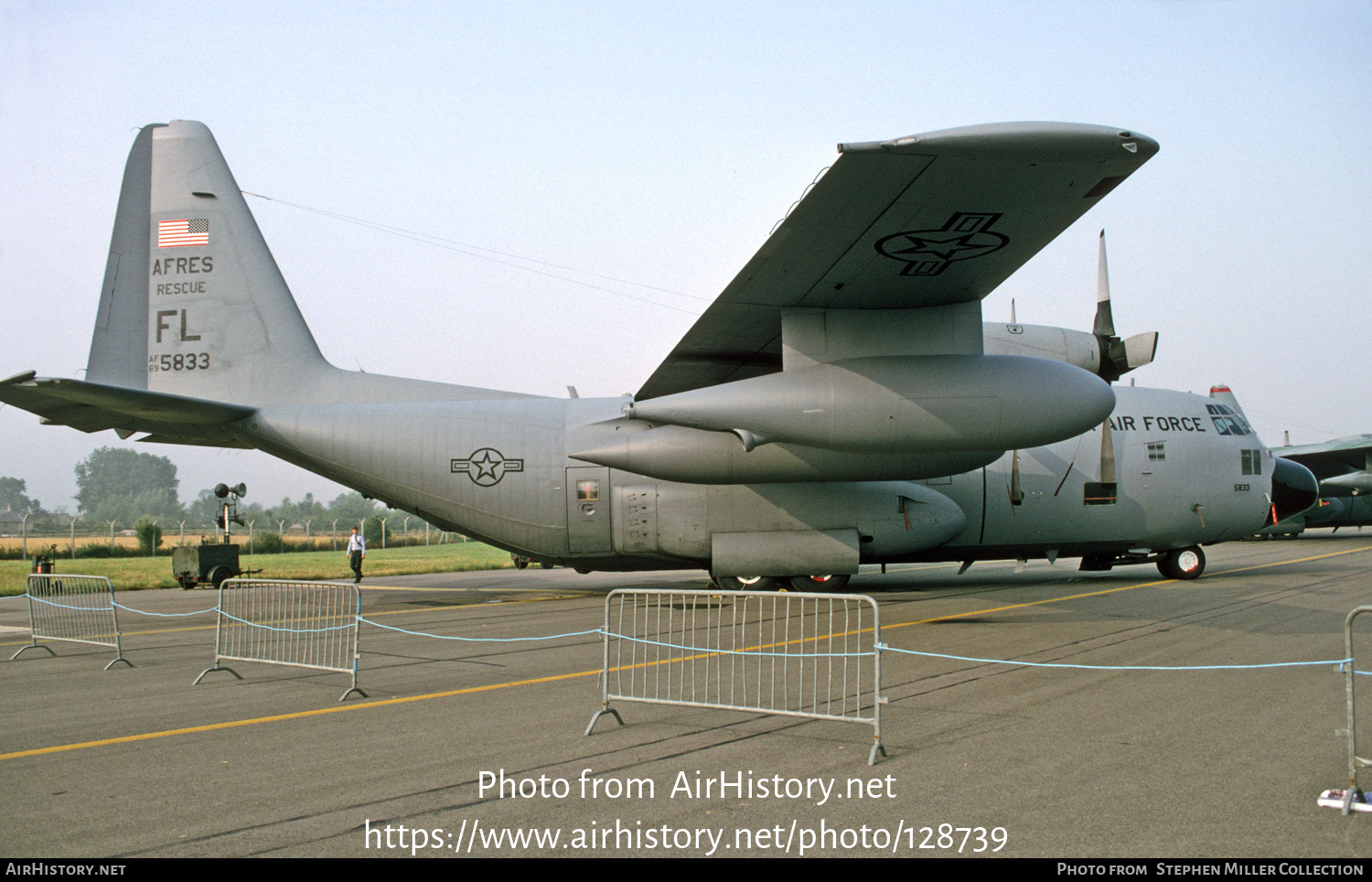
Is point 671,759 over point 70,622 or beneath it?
over

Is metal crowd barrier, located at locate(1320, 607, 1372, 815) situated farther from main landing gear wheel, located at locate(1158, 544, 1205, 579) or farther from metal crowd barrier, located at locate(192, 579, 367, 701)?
main landing gear wheel, located at locate(1158, 544, 1205, 579)

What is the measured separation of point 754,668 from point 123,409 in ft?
34.9

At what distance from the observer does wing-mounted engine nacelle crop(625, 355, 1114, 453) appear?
34.0 ft

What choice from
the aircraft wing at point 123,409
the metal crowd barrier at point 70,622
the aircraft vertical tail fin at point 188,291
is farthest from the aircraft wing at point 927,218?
the metal crowd barrier at point 70,622

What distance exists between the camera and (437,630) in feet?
40.8

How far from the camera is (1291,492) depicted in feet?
63.0

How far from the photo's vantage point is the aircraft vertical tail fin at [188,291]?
15.1 metres

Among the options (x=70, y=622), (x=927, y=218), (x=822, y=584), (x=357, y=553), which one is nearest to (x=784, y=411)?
(x=927, y=218)

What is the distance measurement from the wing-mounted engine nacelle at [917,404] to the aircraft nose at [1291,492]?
39.0 ft

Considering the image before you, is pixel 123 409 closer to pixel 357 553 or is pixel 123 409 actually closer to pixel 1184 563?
pixel 357 553

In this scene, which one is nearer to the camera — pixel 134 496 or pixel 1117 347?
pixel 1117 347
